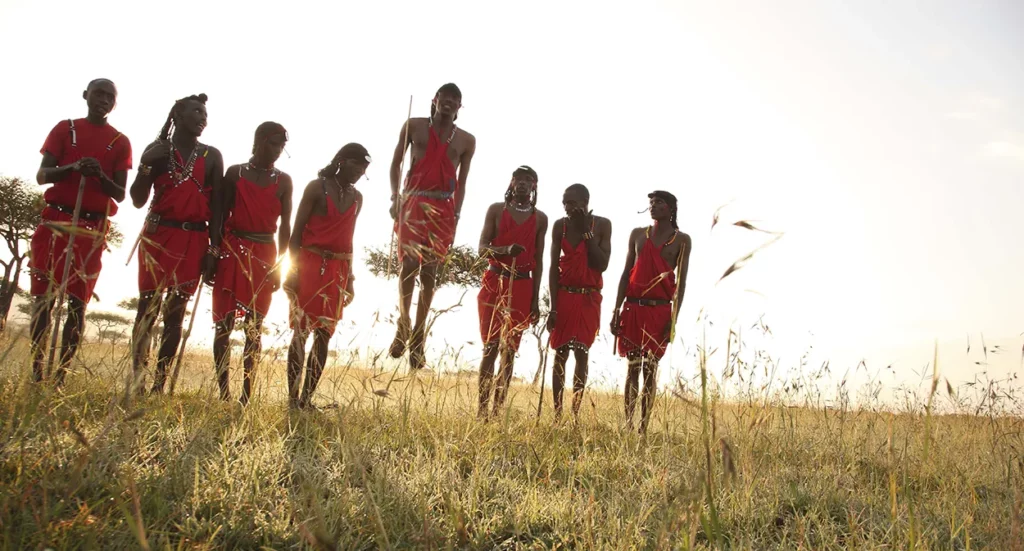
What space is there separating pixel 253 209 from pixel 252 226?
0.13 m

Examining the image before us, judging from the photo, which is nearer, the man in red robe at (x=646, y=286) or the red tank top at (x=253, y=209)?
the red tank top at (x=253, y=209)

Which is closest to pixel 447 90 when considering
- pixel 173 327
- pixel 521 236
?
pixel 521 236

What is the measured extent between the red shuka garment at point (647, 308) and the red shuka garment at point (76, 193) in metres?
4.12

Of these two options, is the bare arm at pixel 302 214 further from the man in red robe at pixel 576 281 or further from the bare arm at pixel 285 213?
the man in red robe at pixel 576 281

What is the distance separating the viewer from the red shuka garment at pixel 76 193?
4934mm

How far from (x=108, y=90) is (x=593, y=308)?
13.9 ft

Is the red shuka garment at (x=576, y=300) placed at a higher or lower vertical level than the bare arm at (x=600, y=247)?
lower

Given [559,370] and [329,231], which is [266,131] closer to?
[329,231]

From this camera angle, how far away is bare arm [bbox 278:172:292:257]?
541 centimetres

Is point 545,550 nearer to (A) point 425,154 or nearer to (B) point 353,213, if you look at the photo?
(B) point 353,213

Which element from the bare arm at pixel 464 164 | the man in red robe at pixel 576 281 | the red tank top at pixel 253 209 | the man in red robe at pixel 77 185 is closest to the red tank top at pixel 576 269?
the man in red robe at pixel 576 281

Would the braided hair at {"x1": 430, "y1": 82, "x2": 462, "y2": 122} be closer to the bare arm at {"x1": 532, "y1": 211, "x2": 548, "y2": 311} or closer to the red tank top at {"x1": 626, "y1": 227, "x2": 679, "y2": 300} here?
the bare arm at {"x1": 532, "y1": 211, "x2": 548, "y2": 311}

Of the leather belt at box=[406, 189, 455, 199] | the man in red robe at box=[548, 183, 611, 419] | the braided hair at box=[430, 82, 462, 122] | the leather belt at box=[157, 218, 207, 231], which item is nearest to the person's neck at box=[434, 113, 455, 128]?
the braided hair at box=[430, 82, 462, 122]

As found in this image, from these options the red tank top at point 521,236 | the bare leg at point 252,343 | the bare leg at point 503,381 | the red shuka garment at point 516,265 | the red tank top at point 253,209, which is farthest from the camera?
the red tank top at point 521,236
